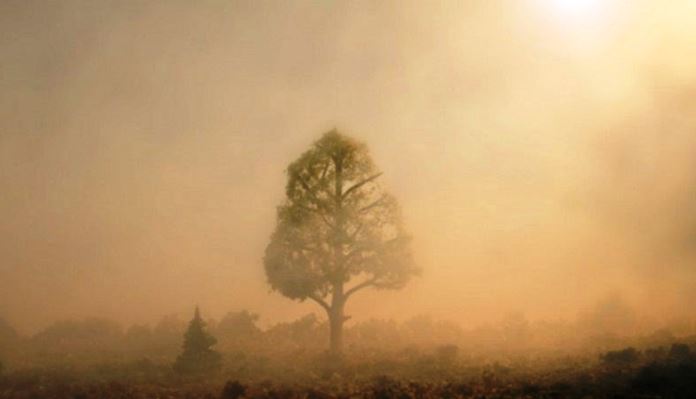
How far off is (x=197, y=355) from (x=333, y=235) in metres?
10.7

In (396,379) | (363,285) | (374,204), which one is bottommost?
(396,379)

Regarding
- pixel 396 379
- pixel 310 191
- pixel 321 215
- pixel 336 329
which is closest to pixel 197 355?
pixel 336 329

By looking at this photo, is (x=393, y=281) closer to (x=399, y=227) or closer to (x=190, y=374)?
(x=399, y=227)

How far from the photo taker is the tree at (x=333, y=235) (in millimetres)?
33219

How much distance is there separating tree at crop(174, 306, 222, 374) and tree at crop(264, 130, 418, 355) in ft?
22.3

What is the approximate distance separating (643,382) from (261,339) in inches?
1164

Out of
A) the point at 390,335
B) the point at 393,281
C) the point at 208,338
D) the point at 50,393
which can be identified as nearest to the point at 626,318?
the point at 390,335

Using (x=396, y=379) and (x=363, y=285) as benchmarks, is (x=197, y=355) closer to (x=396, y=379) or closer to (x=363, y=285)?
(x=396, y=379)

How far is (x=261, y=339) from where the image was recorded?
41406 millimetres

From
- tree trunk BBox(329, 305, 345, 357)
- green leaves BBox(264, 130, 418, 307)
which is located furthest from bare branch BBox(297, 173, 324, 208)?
tree trunk BBox(329, 305, 345, 357)

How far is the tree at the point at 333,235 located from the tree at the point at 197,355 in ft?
22.3

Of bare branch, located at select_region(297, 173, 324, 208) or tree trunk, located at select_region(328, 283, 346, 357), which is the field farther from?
bare branch, located at select_region(297, 173, 324, 208)

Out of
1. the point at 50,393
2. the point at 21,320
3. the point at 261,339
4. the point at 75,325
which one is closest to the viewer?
the point at 50,393

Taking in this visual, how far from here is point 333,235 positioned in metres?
33.3
